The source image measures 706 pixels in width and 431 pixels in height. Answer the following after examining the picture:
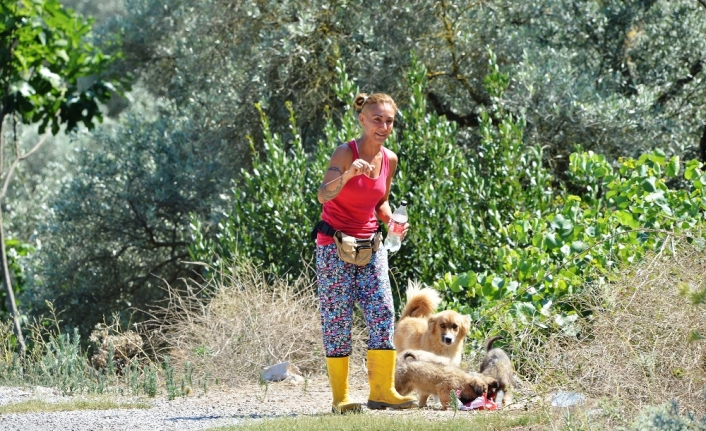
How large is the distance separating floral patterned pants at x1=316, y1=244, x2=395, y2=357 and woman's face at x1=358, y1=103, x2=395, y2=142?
2.48 ft

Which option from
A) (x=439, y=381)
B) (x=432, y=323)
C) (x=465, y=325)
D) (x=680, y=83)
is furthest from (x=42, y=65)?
(x=680, y=83)

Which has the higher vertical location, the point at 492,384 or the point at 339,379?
the point at 339,379

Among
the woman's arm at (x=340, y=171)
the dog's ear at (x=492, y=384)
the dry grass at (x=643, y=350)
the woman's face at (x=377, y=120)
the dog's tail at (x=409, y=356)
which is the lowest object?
the dog's ear at (x=492, y=384)

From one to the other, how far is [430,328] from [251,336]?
1.96m

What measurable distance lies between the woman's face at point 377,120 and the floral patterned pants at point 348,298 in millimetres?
757

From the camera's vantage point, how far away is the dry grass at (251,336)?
9625 millimetres

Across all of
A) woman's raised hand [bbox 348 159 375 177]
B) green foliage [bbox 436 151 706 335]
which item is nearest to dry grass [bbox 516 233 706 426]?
green foliage [bbox 436 151 706 335]

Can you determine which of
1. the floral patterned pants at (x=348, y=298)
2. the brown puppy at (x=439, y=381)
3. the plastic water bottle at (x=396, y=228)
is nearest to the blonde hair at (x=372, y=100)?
the plastic water bottle at (x=396, y=228)

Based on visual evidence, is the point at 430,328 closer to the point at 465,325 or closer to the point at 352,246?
the point at 465,325

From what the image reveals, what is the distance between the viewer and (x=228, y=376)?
9.35m

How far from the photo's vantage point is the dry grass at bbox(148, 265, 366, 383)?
31.6 ft

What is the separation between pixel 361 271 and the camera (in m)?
6.96

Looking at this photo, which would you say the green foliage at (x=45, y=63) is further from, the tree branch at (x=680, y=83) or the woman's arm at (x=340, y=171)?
the tree branch at (x=680, y=83)

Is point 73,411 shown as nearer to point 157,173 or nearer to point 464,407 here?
point 464,407
